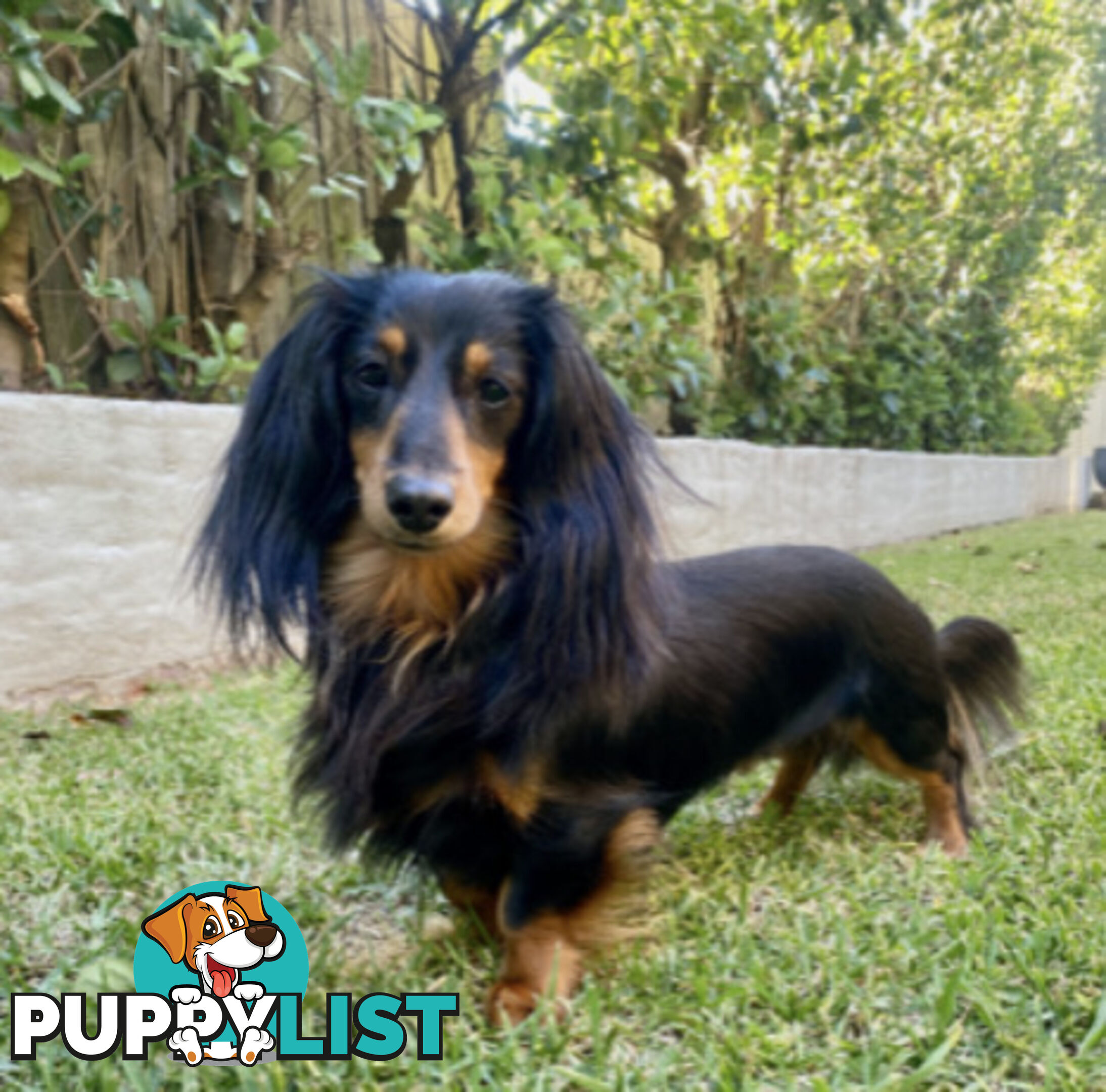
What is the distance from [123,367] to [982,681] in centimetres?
286

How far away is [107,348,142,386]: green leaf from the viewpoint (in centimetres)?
348

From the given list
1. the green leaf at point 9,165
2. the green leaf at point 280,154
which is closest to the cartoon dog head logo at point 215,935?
the green leaf at point 9,165

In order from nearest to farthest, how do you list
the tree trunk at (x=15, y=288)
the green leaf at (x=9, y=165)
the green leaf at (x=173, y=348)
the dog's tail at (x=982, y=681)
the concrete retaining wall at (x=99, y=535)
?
the dog's tail at (x=982, y=681) → the green leaf at (x=9, y=165) → the concrete retaining wall at (x=99, y=535) → the tree trunk at (x=15, y=288) → the green leaf at (x=173, y=348)

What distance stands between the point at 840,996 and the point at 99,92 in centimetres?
352

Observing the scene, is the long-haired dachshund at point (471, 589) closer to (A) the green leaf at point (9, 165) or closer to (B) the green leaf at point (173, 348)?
(A) the green leaf at point (9, 165)

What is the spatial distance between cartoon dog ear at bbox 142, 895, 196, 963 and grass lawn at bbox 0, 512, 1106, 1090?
0.22 metres

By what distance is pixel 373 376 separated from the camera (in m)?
1.60

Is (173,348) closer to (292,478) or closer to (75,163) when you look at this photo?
(75,163)

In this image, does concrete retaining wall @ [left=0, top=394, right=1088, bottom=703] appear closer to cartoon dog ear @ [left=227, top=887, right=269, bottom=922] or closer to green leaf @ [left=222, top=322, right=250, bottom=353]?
A: green leaf @ [left=222, top=322, right=250, bottom=353]

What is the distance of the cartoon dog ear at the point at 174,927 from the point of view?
1.14 m

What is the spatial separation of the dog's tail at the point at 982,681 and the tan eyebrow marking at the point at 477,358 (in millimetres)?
1368

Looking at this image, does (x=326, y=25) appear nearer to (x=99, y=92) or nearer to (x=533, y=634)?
(x=99, y=92)

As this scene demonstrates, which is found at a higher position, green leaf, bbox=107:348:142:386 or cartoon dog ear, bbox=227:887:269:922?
green leaf, bbox=107:348:142:386

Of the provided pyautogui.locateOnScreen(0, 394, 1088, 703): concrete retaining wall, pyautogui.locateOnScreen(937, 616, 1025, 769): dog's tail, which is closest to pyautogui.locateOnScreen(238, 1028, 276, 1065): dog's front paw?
pyautogui.locateOnScreen(0, 394, 1088, 703): concrete retaining wall
